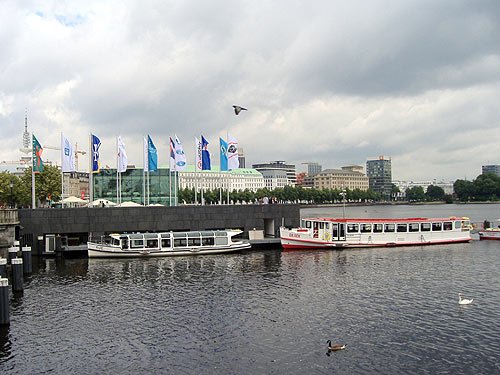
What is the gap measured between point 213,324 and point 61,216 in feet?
136

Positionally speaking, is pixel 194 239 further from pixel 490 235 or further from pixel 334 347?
pixel 490 235

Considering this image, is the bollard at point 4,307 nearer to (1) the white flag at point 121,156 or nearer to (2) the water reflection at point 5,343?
(2) the water reflection at point 5,343

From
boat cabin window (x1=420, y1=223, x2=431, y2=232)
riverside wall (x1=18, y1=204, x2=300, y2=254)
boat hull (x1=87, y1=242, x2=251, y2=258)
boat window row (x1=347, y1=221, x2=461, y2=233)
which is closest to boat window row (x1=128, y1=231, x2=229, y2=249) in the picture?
boat hull (x1=87, y1=242, x2=251, y2=258)

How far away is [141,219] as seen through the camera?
2753 inches

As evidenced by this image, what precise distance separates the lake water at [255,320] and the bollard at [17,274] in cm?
116

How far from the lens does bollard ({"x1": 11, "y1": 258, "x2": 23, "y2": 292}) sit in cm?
4225

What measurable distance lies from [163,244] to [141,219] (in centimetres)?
677

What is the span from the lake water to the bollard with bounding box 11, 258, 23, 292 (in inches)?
45.7

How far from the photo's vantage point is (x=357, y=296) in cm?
4081

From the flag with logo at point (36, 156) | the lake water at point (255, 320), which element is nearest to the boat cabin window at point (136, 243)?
the lake water at point (255, 320)

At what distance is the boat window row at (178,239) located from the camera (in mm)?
64312

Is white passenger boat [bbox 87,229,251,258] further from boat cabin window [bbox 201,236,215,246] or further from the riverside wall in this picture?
the riverside wall

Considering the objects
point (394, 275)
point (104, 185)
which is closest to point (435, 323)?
point (394, 275)

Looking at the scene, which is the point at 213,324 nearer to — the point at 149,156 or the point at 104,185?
the point at 149,156
